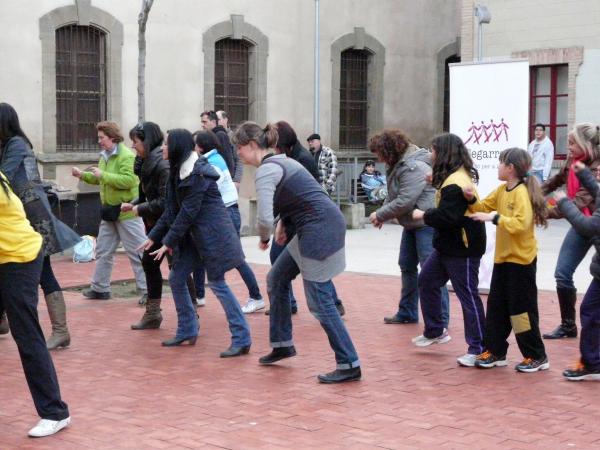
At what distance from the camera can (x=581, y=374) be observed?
282 inches

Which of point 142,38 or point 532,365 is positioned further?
point 142,38

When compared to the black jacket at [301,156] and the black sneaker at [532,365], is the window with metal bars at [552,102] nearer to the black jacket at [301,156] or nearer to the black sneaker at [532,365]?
the black jacket at [301,156]

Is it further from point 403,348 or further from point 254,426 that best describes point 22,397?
point 403,348

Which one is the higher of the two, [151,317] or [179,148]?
[179,148]

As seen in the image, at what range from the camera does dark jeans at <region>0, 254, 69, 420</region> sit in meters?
5.71

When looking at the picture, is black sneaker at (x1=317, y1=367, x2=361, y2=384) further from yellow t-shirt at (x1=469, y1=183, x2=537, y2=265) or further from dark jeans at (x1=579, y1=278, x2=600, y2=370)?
dark jeans at (x1=579, y1=278, x2=600, y2=370)

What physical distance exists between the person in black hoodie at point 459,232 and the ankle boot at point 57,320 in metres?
2.74

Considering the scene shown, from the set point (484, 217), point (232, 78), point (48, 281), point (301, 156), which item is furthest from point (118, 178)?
point (232, 78)

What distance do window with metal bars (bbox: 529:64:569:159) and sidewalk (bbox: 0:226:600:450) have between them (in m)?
13.3

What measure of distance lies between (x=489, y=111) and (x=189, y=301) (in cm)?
381

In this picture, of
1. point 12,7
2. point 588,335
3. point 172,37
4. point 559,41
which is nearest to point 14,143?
point 588,335

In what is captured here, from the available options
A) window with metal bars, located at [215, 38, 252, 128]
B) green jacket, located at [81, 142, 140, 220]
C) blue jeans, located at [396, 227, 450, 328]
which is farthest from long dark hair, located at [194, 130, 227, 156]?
window with metal bars, located at [215, 38, 252, 128]

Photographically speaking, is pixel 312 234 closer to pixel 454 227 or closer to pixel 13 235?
pixel 454 227

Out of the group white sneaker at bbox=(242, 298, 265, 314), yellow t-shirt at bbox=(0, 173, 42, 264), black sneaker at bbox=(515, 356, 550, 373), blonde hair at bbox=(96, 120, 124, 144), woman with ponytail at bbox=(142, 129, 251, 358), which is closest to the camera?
yellow t-shirt at bbox=(0, 173, 42, 264)
